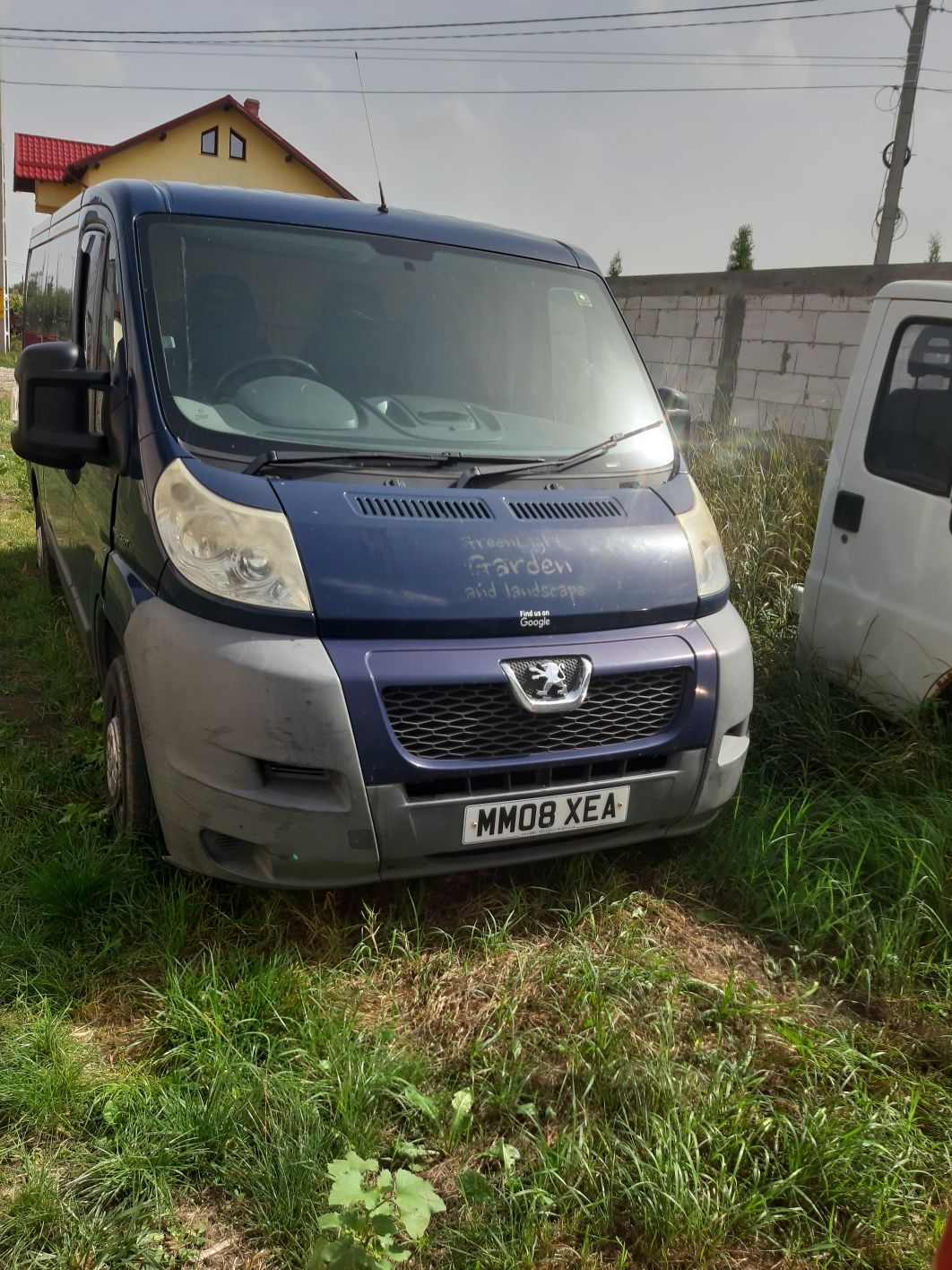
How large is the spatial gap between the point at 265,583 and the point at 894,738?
8.84ft

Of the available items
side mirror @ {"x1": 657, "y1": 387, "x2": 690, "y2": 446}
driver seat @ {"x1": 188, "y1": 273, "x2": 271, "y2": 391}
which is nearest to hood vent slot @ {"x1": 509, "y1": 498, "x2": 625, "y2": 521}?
side mirror @ {"x1": 657, "y1": 387, "x2": 690, "y2": 446}

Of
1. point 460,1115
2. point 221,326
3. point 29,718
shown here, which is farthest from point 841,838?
point 29,718

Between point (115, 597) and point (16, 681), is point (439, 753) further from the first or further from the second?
point (16, 681)

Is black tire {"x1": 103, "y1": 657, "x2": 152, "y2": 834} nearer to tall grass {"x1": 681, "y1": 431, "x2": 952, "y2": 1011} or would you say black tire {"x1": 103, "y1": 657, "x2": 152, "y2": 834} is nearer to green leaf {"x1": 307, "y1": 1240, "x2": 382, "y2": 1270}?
green leaf {"x1": 307, "y1": 1240, "x2": 382, "y2": 1270}

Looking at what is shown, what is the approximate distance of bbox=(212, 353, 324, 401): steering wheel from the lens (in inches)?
125

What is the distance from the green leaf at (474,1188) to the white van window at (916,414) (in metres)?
2.95

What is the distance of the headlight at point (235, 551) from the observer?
Answer: 8.95 feet

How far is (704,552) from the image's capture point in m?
3.36

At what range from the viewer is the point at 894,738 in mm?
4227

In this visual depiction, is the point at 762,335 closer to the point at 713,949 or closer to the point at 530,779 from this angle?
the point at 713,949

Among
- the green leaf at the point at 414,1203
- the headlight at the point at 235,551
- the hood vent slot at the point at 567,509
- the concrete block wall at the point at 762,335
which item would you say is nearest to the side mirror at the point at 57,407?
the headlight at the point at 235,551

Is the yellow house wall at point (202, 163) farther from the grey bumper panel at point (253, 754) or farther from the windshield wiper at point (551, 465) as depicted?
the grey bumper panel at point (253, 754)

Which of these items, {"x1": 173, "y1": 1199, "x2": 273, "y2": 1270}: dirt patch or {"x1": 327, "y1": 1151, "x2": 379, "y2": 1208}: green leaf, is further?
{"x1": 173, "y1": 1199, "x2": 273, "y2": 1270}: dirt patch

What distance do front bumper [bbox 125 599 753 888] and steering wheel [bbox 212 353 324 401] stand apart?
0.70 m
